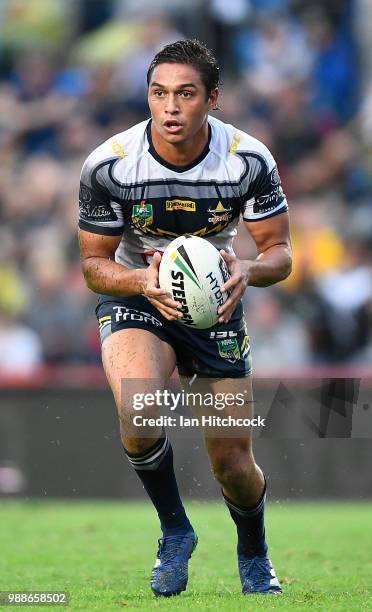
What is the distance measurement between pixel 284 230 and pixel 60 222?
327 inches

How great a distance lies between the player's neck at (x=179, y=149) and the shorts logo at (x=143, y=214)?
259mm

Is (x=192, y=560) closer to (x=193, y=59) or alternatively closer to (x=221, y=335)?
(x=221, y=335)

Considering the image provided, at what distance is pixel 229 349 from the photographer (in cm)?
661

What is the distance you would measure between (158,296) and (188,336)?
2.00 feet

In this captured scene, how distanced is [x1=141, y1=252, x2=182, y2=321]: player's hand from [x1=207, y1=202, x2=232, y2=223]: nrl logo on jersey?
1.60 feet

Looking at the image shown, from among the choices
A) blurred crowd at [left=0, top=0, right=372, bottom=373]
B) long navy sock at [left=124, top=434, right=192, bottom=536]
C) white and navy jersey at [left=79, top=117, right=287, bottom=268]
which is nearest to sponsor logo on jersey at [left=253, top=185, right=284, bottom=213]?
white and navy jersey at [left=79, top=117, right=287, bottom=268]

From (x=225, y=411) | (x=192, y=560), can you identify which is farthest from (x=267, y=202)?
(x=192, y=560)

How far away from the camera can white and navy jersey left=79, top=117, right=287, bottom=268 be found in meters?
6.36

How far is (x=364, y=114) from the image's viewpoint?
1523 cm

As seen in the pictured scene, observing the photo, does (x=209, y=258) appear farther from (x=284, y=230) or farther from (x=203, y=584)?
(x=203, y=584)

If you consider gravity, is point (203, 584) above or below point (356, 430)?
below

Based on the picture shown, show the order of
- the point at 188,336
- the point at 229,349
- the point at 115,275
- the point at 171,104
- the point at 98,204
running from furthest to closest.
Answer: the point at 229,349 < the point at 188,336 < the point at 98,204 < the point at 115,275 < the point at 171,104

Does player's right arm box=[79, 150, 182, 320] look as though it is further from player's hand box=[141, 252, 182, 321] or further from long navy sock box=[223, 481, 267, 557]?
long navy sock box=[223, 481, 267, 557]

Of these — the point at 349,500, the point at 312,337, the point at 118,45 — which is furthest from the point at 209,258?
the point at 118,45
